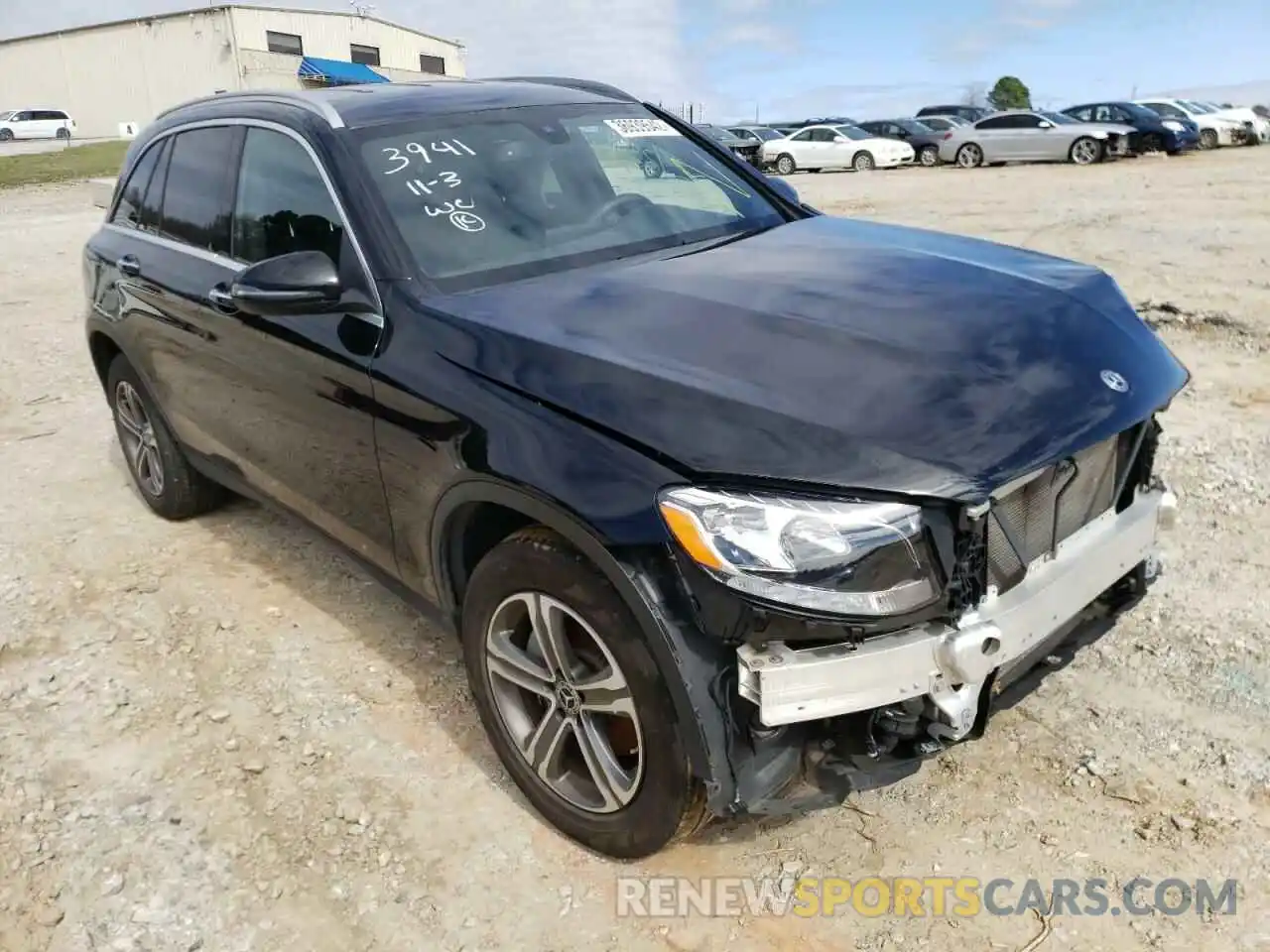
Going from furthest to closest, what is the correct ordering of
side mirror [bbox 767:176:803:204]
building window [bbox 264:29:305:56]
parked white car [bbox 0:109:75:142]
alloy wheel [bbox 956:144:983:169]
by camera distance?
building window [bbox 264:29:305:56], parked white car [bbox 0:109:75:142], alloy wheel [bbox 956:144:983:169], side mirror [bbox 767:176:803:204]

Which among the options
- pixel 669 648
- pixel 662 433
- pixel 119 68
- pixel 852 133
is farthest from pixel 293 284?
pixel 119 68

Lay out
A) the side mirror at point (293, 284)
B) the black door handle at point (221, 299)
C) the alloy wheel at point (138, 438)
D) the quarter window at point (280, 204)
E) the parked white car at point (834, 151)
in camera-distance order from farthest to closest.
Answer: the parked white car at point (834, 151) < the alloy wheel at point (138, 438) < the black door handle at point (221, 299) < the quarter window at point (280, 204) < the side mirror at point (293, 284)

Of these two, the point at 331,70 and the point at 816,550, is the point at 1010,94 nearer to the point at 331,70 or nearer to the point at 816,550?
the point at 331,70

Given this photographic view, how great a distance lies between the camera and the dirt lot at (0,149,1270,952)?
2.53 metres

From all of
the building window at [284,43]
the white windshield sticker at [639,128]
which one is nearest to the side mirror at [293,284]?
the white windshield sticker at [639,128]

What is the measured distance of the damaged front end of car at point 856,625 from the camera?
206 cm

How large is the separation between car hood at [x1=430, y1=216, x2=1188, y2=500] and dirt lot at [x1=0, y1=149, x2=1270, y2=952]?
101 centimetres

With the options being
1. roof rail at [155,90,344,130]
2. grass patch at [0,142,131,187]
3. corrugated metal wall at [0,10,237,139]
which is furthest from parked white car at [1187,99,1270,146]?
corrugated metal wall at [0,10,237,139]

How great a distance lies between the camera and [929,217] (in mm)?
14812

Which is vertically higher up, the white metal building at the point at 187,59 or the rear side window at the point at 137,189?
the rear side window at the point at 137,189

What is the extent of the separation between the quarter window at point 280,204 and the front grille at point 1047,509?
202 centimetres

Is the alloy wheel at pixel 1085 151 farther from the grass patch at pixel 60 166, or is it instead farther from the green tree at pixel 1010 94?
the green tree at pixel 1010 94

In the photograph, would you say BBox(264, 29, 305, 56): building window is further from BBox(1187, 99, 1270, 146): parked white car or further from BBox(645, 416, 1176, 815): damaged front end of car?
BBox(645, 416, 1176, 815): damaged front end of car

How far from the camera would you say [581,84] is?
409cm
